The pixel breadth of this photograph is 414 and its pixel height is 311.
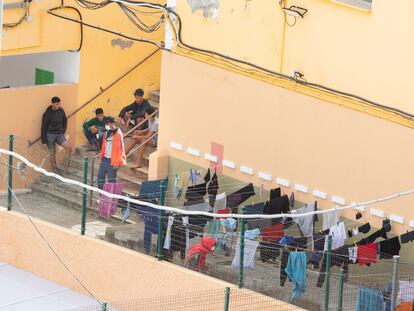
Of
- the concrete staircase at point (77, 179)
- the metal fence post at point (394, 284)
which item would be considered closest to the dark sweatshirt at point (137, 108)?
the concrete staircase at point (77, 179)

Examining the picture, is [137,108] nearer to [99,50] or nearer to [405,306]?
[99,50]

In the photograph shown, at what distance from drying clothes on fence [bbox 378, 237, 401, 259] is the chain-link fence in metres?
0.07

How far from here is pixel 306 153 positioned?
25.2 metres

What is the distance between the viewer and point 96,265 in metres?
24.4

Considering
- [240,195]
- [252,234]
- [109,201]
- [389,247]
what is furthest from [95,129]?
[389,247]

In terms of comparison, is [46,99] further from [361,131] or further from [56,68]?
[361,131]

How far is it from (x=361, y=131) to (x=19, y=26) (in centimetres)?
739

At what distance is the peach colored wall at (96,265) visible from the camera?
914 inches

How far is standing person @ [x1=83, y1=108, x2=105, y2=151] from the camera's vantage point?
95.8ft

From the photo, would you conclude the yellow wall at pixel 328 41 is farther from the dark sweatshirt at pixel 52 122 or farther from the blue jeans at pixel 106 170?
the dark sweatshirt at pixel 52 122

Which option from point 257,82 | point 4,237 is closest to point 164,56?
point 257,82

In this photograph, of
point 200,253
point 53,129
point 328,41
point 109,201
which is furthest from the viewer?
point 53,129

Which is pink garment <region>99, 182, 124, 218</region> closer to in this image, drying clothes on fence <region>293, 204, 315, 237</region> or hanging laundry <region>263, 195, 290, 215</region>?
hanging laundry <region>263, 195, 290, 215</region>

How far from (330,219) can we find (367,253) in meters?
1.54
